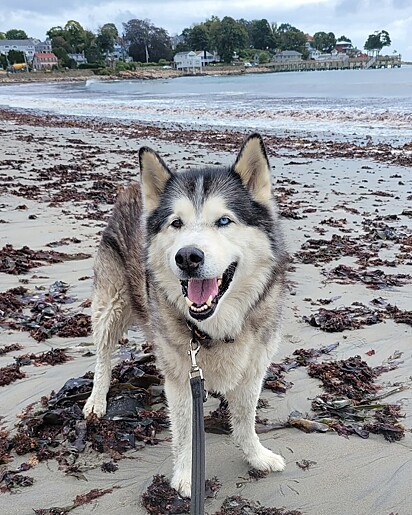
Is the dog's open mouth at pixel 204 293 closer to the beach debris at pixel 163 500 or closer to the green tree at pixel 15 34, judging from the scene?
the beach debris at pixel 163 500

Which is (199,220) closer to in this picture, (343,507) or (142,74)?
(343,507)

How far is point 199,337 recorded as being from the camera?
271cm

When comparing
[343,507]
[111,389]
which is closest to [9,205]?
[111,389]

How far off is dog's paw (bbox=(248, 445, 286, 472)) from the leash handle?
0.76 m

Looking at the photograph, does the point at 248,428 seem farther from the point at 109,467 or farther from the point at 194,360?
the point at 109,467

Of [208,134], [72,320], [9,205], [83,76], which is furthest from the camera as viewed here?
[83,76]

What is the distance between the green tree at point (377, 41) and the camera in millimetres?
140250

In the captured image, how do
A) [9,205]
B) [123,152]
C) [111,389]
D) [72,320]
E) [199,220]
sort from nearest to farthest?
[199,220] < [111,389] < [72,320] < [9,205] < [123,152]

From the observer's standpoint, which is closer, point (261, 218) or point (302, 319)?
point (261, 218)

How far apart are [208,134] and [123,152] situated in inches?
211

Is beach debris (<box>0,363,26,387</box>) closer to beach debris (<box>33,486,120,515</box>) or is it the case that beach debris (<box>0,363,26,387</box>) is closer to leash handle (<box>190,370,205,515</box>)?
beach debris (<box>33,486,120,515</box>)

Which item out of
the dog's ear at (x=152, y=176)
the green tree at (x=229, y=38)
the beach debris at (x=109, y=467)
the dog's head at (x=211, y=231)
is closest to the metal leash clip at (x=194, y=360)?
the dog's head at (x=211, y=231)

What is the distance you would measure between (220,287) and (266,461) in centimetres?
113

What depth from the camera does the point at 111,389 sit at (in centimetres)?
363
